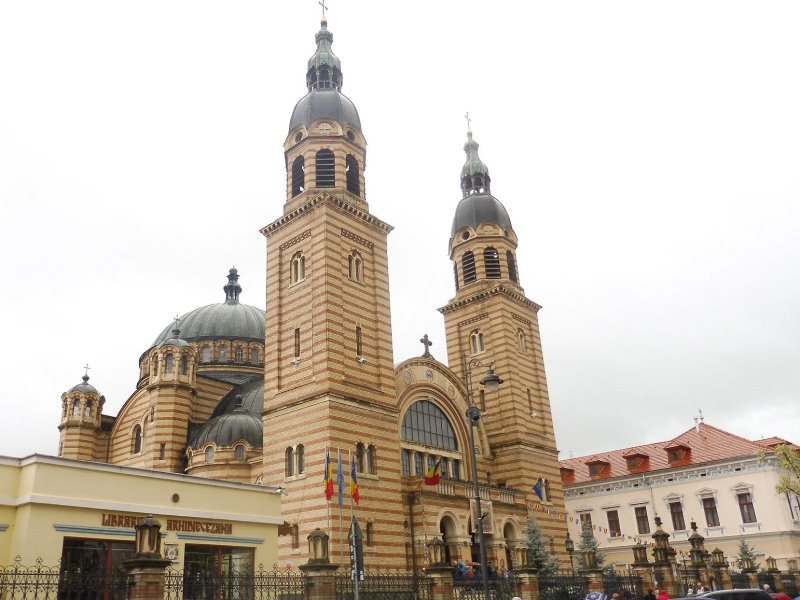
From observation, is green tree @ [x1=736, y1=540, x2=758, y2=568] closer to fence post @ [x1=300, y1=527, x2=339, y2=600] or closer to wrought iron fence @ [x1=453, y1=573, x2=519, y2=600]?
wrought iron fence @ [x1=453, y1=573, x2=519, y2=600]

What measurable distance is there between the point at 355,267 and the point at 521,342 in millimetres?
14603

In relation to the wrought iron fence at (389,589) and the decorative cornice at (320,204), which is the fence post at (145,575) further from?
the decorative cornice at (320,204)

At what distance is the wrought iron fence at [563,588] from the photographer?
84.3 ft

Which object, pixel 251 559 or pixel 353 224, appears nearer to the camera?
pixel 251 559

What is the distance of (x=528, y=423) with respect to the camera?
4406cm

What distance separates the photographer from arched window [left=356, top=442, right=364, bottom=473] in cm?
3250

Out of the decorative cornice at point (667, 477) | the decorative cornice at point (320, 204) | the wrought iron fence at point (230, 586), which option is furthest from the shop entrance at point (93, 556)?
the decorative cornice at point (667, 477)

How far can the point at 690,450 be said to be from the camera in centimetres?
4866

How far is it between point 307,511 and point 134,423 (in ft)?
60.1

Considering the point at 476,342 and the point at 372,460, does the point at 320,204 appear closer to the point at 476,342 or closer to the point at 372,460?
the point at 372,460

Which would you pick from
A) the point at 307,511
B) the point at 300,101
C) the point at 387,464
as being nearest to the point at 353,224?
the point at 300,101

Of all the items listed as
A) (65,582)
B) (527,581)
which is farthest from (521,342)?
(65,582)

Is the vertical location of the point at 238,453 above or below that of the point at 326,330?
below

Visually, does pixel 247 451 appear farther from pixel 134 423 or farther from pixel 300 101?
pixel 300 101
